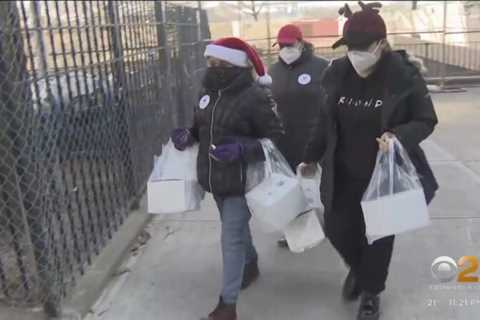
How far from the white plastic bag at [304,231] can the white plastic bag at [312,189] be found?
5 centimetres

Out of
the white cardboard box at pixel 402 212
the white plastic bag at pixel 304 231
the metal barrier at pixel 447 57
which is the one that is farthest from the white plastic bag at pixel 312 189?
the metal barrier at pixel 447 57

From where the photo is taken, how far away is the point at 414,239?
420cm

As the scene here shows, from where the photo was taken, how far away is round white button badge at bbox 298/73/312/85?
157 inches

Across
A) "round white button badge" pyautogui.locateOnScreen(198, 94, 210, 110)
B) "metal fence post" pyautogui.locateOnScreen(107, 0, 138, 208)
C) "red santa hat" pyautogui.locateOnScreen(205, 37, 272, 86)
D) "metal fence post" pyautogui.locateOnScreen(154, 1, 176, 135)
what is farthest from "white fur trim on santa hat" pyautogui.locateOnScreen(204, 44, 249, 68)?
"metal fence post" pyautogui.locateOnScreen(154, 1, 176, 135)

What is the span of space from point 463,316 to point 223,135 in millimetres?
1688

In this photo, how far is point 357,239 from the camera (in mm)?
3188

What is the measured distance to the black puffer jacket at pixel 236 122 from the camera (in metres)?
3.05

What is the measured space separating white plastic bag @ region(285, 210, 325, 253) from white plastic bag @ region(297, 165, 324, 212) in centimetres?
5

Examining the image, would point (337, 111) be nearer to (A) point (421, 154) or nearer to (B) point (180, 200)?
(A) point (421, 154)

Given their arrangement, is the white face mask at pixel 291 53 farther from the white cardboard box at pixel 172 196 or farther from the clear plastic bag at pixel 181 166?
the white cardboard box at pixel 172 196

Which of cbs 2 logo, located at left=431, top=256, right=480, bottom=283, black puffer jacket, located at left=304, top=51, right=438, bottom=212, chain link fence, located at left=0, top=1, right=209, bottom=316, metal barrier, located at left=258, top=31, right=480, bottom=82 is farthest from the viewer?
metal barrier, located at left=258, top=31, right=480, bottom=82

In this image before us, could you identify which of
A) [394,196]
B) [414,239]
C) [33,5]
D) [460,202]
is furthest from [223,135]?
[460,202]

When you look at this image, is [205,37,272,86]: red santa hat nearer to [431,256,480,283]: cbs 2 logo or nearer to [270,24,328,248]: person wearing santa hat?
[270,24,328,248]: person wearing santa hat

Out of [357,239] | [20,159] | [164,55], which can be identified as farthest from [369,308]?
[164,55]
